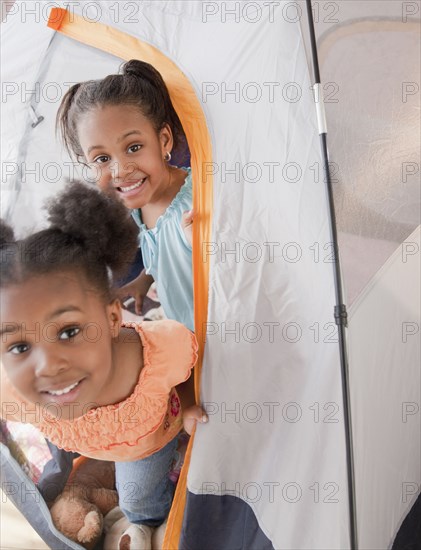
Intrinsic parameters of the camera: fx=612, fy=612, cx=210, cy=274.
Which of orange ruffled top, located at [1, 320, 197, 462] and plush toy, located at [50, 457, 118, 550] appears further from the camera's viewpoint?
plush toy, located at [50, 457, 118, 550]

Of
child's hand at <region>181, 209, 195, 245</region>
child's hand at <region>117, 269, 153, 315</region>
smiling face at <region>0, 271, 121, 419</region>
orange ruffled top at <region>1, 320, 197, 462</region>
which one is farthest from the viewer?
child's hand at <region>117, 269, 153, 315</region>

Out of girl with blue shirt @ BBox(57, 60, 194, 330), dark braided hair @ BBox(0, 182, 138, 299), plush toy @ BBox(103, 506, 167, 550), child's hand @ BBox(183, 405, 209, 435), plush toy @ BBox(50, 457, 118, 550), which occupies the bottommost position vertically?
plush toy @ BBox(103, 506, 167, 550)

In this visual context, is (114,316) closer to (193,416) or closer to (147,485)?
(193,416)

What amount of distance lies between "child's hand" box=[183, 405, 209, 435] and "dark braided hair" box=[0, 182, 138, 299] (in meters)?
0.25

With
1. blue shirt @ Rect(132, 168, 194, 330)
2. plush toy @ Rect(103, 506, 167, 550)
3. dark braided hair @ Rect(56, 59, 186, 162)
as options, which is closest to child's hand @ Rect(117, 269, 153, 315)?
blue shirt @ Rect(132, 168, 194, 330)

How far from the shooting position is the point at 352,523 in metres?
0.94

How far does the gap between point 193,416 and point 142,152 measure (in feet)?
1.50

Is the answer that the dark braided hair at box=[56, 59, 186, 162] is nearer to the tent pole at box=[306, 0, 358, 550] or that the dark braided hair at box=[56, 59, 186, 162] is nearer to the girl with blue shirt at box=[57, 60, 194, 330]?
the girl with blue shirt at box=[57, 60, 194, 330]

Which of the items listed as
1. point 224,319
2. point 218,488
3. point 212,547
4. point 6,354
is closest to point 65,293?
point 6,354

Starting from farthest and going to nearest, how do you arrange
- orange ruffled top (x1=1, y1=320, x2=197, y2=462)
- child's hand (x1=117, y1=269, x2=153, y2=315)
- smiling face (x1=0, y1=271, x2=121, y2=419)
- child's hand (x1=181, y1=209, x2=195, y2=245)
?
child's hand (x1=117, y1=269, x2=153, y2=315), child's hand (x1=181, y1=209, x2=195, y2=245), orange ruffled top (x1=1, y1=320, x2=197, y2=462), smiling face (x1=0, y1=271, x2=121, y2=419)

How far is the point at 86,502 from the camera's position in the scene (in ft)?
3.68

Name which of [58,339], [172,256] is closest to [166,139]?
[172,256]

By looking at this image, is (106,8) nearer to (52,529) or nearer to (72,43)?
(72,43)

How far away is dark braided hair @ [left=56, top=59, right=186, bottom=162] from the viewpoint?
1.05m
